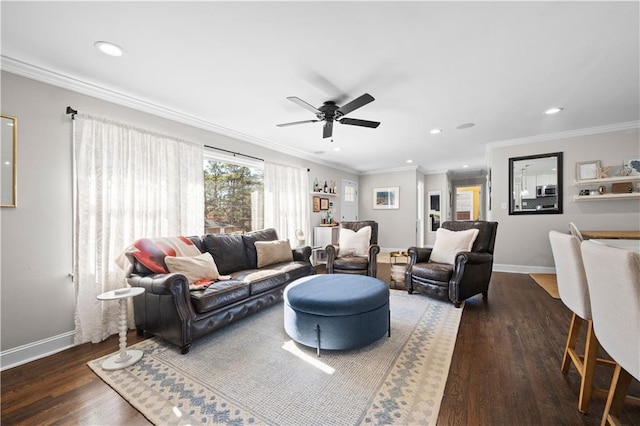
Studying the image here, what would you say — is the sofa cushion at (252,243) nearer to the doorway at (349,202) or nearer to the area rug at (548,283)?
the doorway at (349,202)

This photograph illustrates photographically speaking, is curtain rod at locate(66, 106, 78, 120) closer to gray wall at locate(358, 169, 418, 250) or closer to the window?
the window

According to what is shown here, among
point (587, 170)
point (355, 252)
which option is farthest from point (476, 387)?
point (587, 170)

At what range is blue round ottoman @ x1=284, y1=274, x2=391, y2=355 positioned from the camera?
2098 millimetres

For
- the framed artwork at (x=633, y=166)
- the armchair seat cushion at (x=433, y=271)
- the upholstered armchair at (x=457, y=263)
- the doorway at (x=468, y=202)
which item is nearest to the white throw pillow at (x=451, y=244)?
the upholstered armchair at (x=457, y=263)

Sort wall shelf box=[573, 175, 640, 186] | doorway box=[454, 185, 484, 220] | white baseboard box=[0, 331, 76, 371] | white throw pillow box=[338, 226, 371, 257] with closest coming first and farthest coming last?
white baseboard box=[0, 331, 76, 371]
wall shelf box=[573, 175, 640, 186]
white throw pillow box=[338, 226, 371, 257]
doorway box=[454, 185, 484, 220]

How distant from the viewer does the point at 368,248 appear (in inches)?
167

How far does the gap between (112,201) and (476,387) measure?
3.53 meters

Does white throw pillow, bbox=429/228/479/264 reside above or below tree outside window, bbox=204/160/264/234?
below

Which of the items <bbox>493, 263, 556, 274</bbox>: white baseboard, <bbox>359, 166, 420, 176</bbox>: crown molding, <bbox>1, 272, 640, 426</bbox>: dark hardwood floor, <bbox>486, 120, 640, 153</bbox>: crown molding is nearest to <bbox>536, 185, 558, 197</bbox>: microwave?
<bbox>486, 120, 640, 153</bbox>: crown molding

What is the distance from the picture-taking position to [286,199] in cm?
511

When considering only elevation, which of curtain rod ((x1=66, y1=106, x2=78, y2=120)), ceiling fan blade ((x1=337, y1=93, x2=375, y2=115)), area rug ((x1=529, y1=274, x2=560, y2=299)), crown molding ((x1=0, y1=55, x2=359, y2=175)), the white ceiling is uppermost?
the white ceiling

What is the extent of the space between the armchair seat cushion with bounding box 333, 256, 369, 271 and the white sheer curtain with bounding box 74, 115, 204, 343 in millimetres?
2238

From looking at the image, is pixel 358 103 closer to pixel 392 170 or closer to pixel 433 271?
pixel 433 271

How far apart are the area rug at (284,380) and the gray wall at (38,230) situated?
64 centimetres
